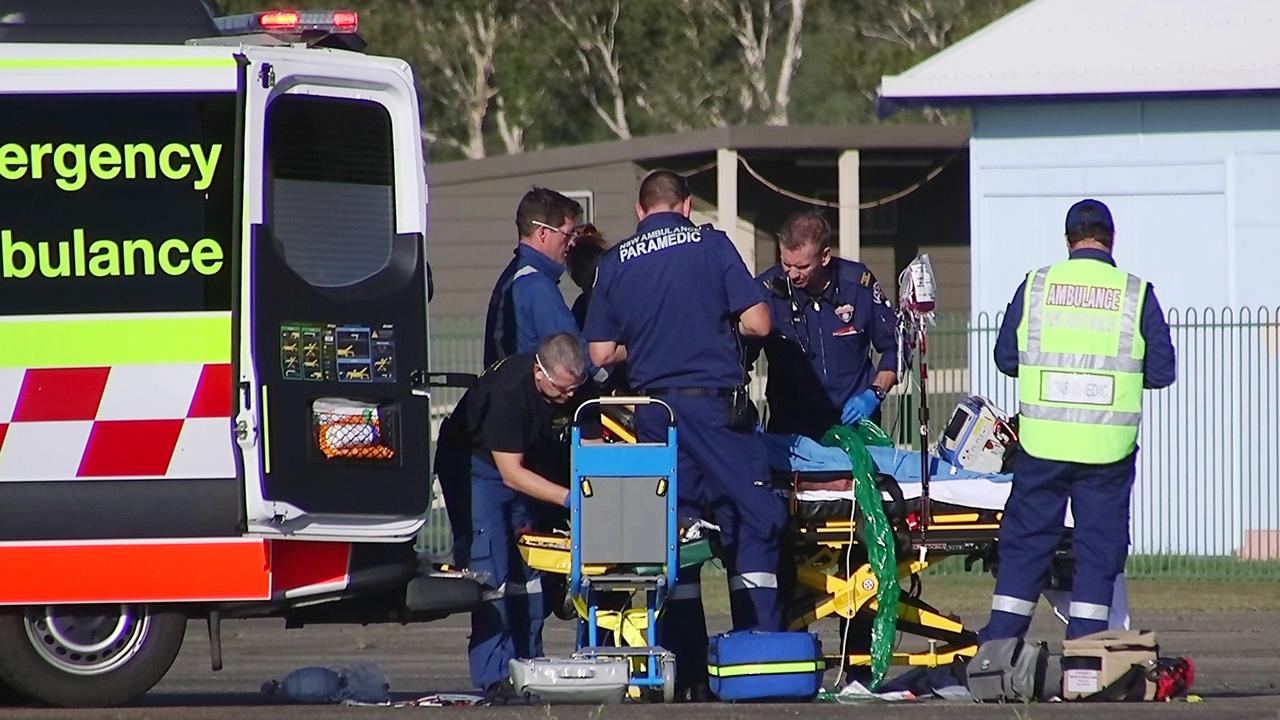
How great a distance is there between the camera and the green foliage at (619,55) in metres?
47.1

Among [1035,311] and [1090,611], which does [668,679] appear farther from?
[1035,311]

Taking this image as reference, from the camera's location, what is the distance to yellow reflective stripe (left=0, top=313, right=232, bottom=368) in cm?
730

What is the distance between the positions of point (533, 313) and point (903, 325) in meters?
1.61

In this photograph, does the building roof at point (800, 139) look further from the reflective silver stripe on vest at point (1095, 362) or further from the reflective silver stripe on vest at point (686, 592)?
the reflective silver stripe on vest at point (1095, 362)

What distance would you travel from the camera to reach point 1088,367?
826 cm

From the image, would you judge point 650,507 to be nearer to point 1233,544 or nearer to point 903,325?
point 903,325

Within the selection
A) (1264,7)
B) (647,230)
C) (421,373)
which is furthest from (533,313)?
(1264,7)

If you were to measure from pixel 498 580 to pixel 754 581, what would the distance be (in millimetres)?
1059

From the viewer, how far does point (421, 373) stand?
7.70 m

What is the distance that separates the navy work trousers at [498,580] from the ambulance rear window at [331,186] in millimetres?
1224

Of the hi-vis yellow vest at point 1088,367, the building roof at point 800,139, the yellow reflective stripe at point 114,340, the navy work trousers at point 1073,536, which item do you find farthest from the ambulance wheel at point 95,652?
the building roof at point 800,139

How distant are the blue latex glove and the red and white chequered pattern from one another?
9.91 feet

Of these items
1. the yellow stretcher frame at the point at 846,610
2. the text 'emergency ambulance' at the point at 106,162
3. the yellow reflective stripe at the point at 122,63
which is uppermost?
the yellow reflective stripe at the point at 122,63

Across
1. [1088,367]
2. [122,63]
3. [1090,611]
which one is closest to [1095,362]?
[1088,367]
